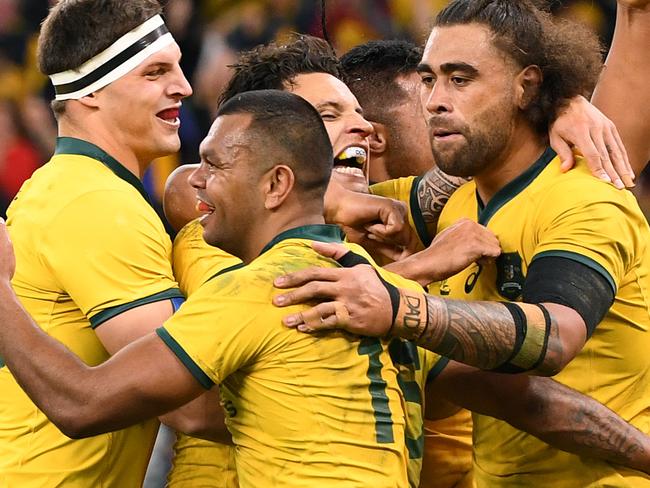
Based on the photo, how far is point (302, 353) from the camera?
8.30ft

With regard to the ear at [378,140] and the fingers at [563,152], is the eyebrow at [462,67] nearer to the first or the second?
the fingers at [563,152]

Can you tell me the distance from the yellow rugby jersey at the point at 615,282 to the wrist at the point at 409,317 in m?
0.44

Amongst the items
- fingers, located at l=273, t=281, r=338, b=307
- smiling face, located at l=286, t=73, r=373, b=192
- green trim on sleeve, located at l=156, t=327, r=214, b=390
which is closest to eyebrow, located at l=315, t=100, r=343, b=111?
smiling face, located at l=286, t=73, r=373, b=192

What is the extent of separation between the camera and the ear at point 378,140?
4.57m

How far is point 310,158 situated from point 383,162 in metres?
1.85

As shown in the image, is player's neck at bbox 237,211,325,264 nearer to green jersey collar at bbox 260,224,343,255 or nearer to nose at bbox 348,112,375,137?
green jersey collar at bbox 260,224,343,255

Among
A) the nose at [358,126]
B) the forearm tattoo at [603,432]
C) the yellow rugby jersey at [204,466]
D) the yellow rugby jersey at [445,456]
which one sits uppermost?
the nose at [358,126]

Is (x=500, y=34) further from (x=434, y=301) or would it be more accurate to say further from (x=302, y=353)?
(x=302, y=353)

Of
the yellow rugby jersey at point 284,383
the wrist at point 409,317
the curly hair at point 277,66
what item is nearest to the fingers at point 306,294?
the yellow rugby jersey at point 284,383

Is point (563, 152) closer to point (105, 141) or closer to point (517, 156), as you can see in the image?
point (517, 156)

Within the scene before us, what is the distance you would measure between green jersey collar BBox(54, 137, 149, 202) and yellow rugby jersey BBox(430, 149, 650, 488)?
101 cm

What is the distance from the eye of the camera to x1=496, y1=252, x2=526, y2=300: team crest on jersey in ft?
10.3

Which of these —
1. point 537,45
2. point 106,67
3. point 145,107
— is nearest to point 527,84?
point 537,45

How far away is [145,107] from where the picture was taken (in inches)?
137
